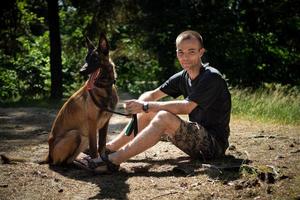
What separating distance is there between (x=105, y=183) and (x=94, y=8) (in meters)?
10.3

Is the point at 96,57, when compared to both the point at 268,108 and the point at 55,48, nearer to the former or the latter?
the point at 268,108

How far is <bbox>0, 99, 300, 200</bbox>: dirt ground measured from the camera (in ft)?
13.4

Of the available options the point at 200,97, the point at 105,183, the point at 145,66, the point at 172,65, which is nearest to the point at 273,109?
the point at 200,97

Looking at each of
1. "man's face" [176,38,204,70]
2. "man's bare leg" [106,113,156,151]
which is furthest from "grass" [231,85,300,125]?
"man's face" [176,38,204,70]

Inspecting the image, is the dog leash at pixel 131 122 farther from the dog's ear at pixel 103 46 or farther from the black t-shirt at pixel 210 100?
the black t-shirt at pixel 210 100

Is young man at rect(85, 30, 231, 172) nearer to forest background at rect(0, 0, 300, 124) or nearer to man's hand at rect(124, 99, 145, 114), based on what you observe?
man's hand at rect(124, 99, 145, 114)

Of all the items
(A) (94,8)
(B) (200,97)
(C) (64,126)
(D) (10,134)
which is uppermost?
(A) (94,8)

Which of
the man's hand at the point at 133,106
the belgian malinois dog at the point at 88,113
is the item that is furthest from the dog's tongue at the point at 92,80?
the man's hand at the point at 133,106

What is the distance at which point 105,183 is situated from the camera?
15.0 feet

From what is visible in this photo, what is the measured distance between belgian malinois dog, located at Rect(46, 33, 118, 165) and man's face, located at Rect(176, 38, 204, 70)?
87cm

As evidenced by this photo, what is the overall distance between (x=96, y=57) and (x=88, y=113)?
26.2 inches

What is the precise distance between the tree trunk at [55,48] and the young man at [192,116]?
8.82 meters

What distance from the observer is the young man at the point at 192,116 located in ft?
15.8

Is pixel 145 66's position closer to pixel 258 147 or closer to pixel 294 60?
pixel 294 60
